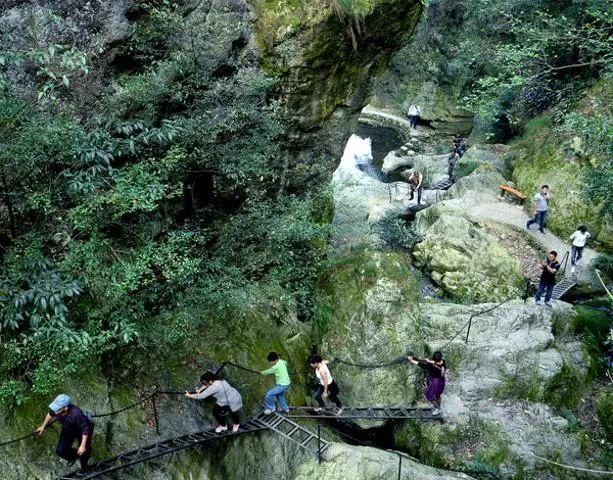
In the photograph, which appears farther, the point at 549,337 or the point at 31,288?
the point at 549,337

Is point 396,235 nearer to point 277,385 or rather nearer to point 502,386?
point 502,386

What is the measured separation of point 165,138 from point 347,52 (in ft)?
20.0

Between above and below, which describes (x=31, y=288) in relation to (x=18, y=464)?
above

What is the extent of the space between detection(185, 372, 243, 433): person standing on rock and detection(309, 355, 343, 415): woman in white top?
182 centimetres

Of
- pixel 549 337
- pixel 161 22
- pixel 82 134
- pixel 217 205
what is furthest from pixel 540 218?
pixel 82 134

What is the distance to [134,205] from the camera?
741 cm

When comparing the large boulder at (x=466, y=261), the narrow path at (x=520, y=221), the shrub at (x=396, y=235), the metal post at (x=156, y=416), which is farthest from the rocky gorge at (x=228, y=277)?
the shrub at (x=396, y=235)

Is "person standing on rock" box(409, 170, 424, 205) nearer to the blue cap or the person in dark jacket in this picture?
the person in dark jacket

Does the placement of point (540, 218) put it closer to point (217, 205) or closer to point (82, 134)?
point (217, 205)

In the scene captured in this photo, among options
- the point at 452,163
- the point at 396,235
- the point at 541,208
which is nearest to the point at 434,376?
the point at 396,235

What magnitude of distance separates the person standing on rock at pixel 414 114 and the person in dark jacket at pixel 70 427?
31.9 metres

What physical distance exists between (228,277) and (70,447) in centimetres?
363

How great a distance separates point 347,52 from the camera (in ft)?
41.0

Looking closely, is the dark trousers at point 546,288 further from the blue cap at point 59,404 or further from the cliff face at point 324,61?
the blue cap at point 59,404
